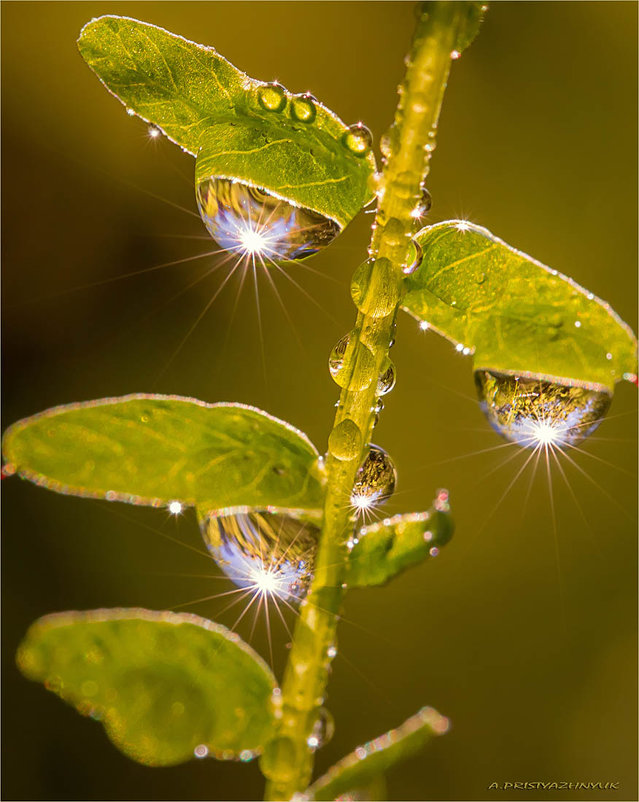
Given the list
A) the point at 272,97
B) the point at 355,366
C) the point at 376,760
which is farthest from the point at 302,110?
the point at 376,760

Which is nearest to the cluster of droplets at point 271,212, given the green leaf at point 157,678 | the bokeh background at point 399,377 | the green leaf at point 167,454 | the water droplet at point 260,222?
the water droplet at point 260,222

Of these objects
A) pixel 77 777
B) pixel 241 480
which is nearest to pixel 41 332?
pixel 77 777

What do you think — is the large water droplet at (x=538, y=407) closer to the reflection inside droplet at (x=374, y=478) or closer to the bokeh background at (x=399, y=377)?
the reflection inside droplet at (x=374, y=478)

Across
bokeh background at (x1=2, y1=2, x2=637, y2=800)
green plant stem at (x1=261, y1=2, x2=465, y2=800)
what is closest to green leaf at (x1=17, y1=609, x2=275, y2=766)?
green plant stem at (x1=261, y1=2, x2=465, y2=800)

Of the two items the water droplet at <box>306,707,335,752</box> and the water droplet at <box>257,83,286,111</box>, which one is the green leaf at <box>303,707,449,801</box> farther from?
the water droplet at <box>257,83,286,111</box>

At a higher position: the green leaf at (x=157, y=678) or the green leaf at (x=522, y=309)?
the green leaf at (x=522, y=309)

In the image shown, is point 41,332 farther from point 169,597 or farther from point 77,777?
point 77,777

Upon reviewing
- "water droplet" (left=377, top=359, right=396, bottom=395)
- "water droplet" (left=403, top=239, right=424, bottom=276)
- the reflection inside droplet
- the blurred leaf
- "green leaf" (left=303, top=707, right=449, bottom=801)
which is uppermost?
the blurred leaf
